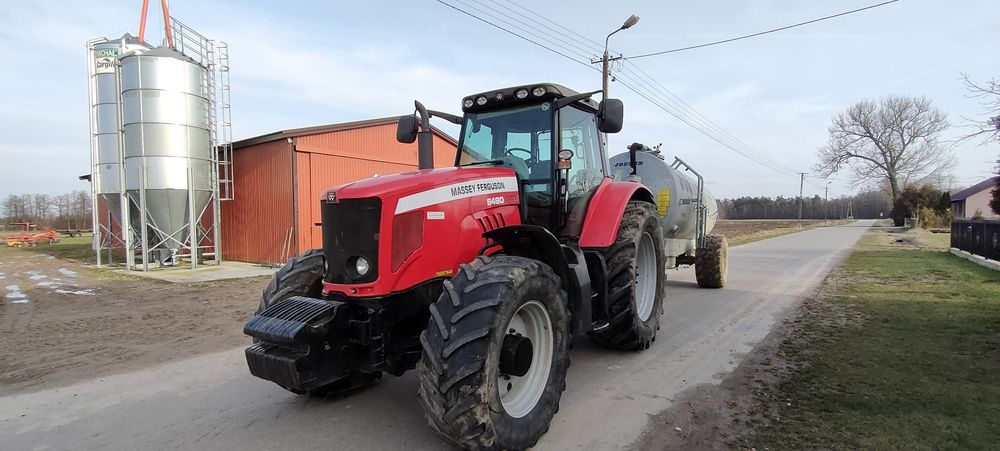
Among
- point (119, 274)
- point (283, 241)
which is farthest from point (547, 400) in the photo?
point (119, 274)

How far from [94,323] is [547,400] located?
23.7ft

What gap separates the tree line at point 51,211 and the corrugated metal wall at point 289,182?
4298 cm

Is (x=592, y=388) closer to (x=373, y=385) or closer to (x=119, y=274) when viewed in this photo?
(x=373, y=385)

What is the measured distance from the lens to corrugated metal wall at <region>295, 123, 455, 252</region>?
14508 mm

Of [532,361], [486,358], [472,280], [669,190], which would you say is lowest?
[532,361]

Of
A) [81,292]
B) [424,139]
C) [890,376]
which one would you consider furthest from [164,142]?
[890,376]

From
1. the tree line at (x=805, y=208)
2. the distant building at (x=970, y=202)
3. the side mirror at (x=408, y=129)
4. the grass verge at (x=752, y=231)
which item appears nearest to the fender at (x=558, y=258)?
the side mirror at (x=408, y=129)

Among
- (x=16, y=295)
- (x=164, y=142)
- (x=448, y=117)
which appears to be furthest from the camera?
(x=164, y=142)

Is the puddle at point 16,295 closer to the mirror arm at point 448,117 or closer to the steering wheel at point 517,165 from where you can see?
the mirror arm at point 448,117

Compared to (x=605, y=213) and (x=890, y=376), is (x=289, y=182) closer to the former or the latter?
(x=605, y=213)

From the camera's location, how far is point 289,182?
14328mm

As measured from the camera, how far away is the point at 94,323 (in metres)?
7.38

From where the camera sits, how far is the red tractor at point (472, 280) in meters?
3.01

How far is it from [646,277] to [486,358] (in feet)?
11.8
